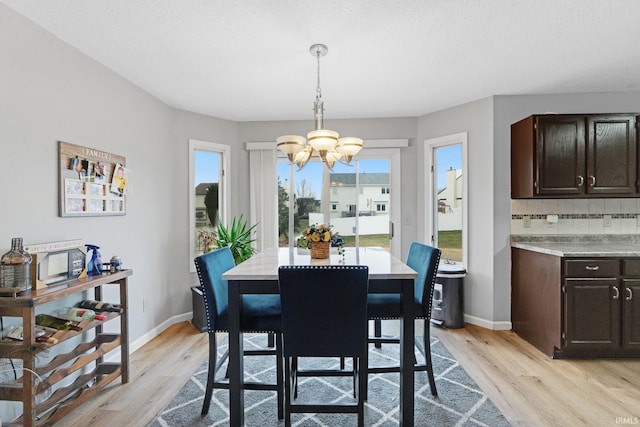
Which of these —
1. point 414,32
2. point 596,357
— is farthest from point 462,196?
point 414,32

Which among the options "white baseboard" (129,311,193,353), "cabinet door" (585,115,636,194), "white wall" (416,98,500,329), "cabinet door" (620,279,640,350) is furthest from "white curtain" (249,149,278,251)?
"cabinet door" (620,279,640,350)

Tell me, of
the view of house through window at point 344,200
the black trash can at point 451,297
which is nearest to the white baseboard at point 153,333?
the view of house through window at point 344,200

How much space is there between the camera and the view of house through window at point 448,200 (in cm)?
404

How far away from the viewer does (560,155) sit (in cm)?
317

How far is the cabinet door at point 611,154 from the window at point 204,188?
3.88 m

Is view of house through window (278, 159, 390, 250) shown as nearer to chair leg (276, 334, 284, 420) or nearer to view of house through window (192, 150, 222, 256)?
view of house through window (192, 150, 222, 256)

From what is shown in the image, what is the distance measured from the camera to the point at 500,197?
3617 mm

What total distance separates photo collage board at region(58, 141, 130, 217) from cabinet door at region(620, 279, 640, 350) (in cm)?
427

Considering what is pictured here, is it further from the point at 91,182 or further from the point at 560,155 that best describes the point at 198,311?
the point at 560,155

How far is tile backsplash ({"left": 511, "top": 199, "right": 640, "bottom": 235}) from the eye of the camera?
11.6 ft

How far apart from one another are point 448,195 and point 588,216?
1.38m

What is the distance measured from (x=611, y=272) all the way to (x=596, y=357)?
2.41 ft

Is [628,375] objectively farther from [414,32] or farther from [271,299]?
[414,32]

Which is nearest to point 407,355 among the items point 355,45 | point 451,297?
point 451,297
